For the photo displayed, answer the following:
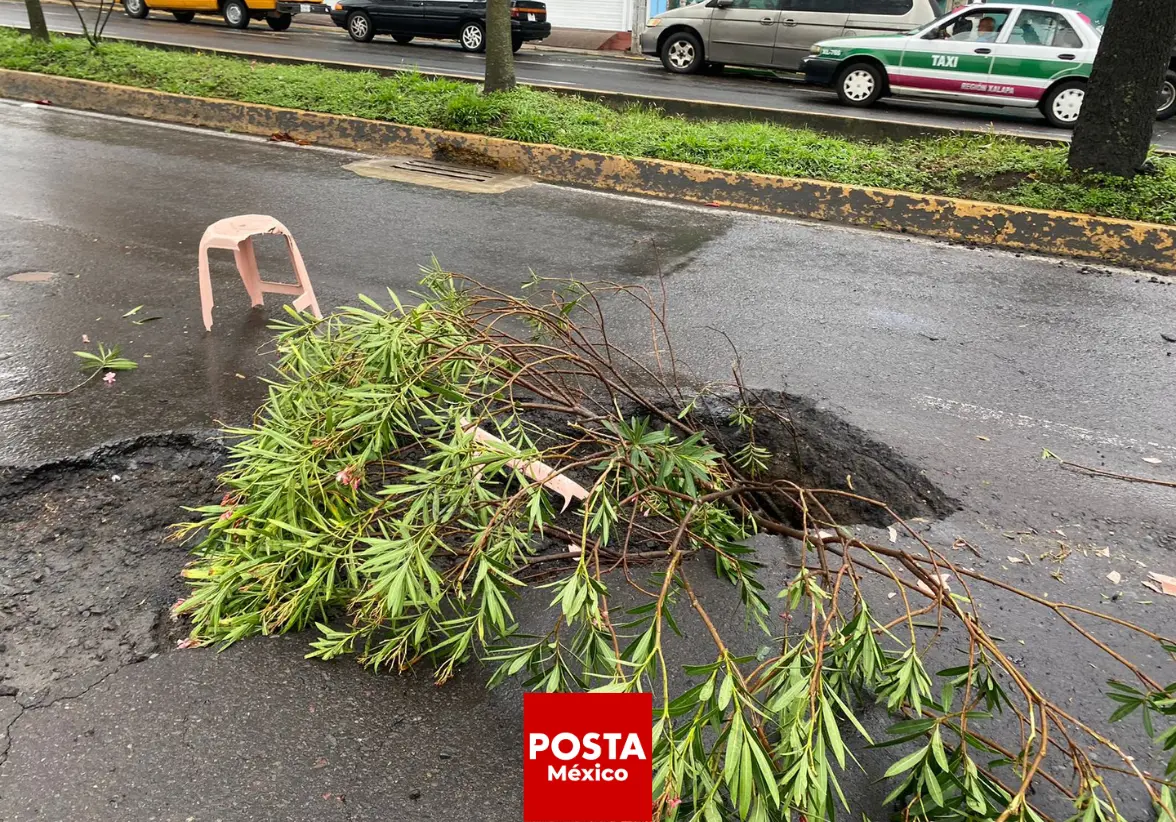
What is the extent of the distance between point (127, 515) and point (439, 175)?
19.1 feet

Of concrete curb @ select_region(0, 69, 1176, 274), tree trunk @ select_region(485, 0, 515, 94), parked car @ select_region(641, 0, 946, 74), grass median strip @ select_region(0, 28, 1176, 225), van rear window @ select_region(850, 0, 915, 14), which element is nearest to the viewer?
concrete curb @ select_region(0, 69, 1176, 274)

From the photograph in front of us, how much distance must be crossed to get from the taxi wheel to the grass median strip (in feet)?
14.6

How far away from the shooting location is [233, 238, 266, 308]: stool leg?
468 centimetres

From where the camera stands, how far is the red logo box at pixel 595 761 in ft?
5.60

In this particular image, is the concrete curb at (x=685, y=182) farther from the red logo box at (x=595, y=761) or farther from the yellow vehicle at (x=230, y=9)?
the yellow vehicle at (x=230, y=9)

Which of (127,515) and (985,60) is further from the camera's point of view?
(985,60)

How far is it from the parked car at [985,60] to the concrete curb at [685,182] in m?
6.99

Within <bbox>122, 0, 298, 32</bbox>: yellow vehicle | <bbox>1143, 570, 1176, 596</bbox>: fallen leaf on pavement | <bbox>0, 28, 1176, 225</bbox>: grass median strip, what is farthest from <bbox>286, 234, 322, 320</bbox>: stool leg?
<bbox>122, 0, 298, 32</bbox>: yellow vehicle

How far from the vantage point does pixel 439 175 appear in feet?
27.1

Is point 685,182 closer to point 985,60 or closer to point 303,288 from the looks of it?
point 303,288

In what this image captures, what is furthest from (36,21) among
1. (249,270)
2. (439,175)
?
(249,270)

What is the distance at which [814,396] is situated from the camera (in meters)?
4.12

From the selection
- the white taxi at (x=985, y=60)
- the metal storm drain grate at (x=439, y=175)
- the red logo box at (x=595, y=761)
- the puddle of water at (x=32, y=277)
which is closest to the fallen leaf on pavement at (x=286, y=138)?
the metal storm drain grate at (x=439, y=175)

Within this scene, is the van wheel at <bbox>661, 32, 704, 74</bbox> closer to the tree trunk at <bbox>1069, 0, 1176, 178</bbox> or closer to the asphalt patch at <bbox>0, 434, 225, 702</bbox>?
the tree trunk at <bbox>1069, 0, 1176, 178</bbox>
